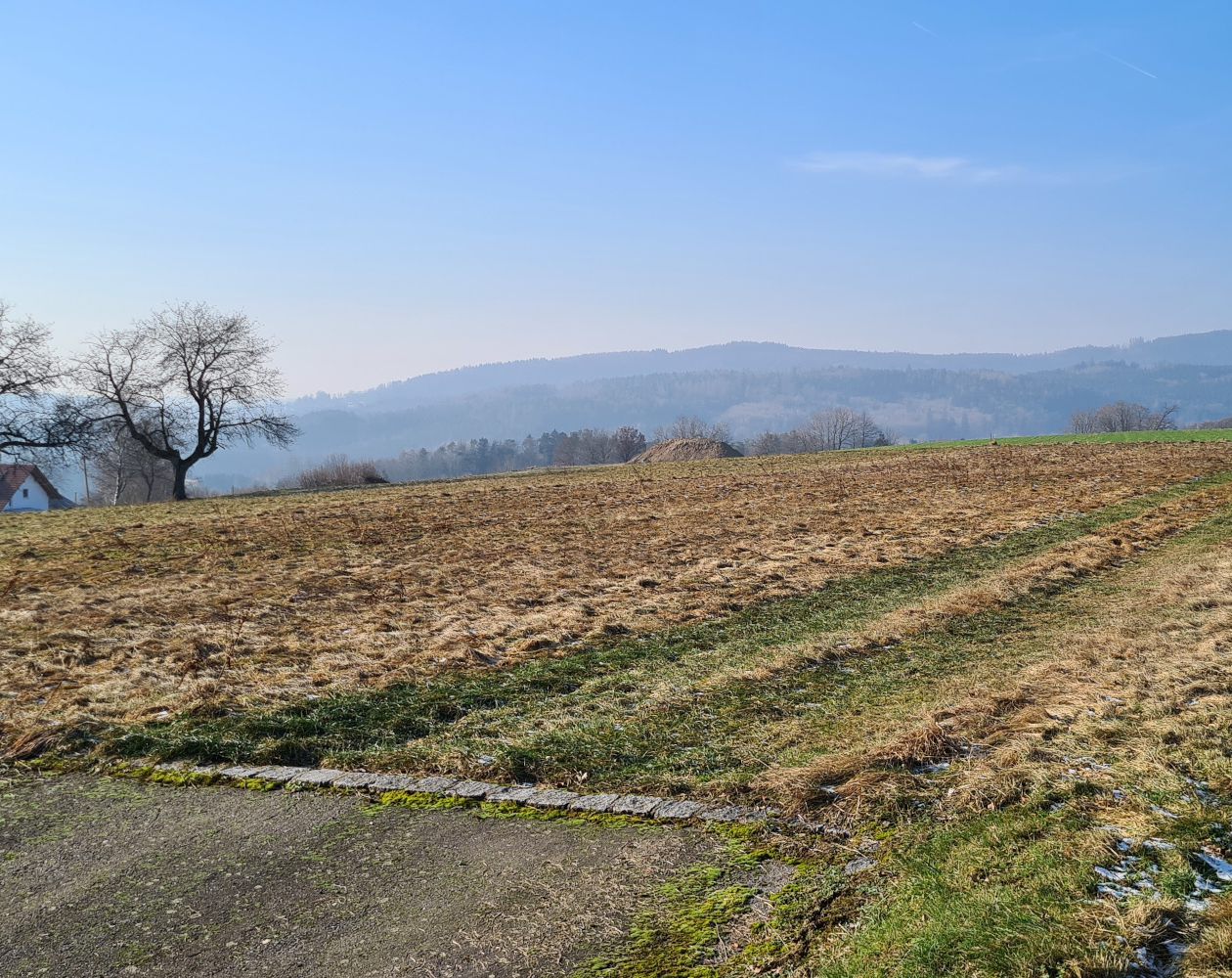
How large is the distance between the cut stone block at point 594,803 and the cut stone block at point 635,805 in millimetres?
32

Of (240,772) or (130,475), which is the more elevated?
(130,475)

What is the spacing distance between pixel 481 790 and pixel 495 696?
2.59m

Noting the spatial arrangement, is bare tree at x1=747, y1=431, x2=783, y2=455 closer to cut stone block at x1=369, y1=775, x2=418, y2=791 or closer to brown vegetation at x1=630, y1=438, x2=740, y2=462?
brown vegetation at x1=630, y1=438, x2=740, y2=462

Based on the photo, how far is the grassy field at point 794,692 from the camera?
13.7 ft

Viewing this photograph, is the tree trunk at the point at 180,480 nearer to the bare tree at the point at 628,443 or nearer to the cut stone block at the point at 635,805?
the cut stone block at the point at 635,805

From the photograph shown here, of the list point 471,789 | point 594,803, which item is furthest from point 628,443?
point 594,803

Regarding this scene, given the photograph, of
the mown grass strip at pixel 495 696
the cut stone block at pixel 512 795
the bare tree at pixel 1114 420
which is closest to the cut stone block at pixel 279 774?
the mown grass strip at pixel 495 696

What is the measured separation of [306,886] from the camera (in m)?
4.93

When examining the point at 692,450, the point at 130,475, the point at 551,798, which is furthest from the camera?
the point at 130,475

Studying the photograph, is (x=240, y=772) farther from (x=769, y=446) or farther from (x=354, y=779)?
(x=769, y=446)

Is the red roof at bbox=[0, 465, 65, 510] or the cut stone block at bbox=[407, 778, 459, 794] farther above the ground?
the red roof at bbox=[0, 465, 65, 510]

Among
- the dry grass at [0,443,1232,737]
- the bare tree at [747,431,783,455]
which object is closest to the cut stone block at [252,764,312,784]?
the dry grass at [0,443,1232,737]

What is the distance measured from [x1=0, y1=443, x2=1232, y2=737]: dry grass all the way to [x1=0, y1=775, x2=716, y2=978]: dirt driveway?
2.72 metres

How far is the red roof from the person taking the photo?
9381 cm
